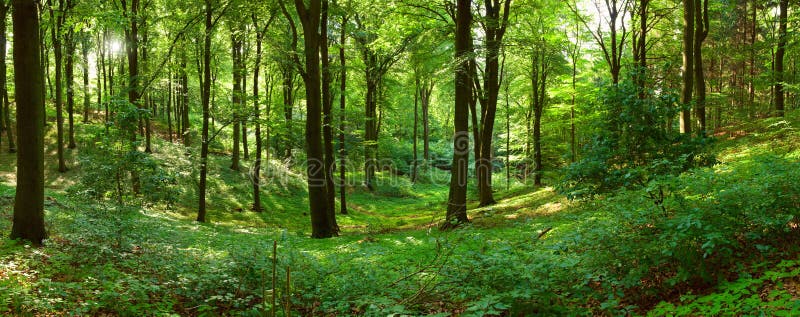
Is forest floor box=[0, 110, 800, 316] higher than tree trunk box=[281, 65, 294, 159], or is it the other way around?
tree trunk box=[281, 65, 294, 159]

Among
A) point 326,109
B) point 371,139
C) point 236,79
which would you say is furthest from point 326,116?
point 371,139

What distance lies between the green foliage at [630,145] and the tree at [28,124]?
898 cm

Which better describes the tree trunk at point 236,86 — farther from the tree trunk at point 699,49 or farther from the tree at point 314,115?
the tree trunk at point 699,49

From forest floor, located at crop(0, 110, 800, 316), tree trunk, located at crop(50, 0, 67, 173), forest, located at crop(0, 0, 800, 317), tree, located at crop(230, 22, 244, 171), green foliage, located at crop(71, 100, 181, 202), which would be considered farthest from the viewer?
tree trunk, located at crop(50, 0, 67, 173)

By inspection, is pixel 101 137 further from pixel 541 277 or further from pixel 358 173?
pixel 358 173

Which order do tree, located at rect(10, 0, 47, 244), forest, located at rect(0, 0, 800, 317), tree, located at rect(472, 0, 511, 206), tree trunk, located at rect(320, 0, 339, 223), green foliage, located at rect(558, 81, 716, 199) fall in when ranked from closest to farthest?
forest, located at rect(0, 0, 800, 317) → green foliage, located at rect(558, 81, 716, 199) → tree, located at rect(10, 0, 47, 244) → tree, located at rect(472, 0, 511, 206) → tree trunk, located at rect(320, 0, 339, 223)

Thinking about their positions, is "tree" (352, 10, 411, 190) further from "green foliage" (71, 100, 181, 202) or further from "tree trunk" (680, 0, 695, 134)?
"tree trunk" (680, 0, 695, 134)

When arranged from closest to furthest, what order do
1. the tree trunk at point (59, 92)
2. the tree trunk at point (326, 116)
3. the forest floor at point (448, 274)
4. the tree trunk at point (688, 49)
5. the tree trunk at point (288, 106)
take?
the forest floor at point (448, 274) < the tree trunk at point (688, 49) < the tree trunk at point (326, 116) < the tree trunk at point (59, 92) < the tree trunk at point (288, 106)

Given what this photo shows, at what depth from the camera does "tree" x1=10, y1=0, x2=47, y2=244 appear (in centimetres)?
707

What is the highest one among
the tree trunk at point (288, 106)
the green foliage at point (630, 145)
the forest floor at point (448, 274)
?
the tree trunk at point (288, 106)

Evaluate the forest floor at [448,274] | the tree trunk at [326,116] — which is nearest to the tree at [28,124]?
the forest floor at [448,274]

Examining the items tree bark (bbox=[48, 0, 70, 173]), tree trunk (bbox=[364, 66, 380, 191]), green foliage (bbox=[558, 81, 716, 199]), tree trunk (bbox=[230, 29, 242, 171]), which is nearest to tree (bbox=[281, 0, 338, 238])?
tree trunk (bbox=[230, 29, 242, 171])

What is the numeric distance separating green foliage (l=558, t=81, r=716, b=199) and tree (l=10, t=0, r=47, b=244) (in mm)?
8981

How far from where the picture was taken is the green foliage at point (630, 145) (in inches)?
225
